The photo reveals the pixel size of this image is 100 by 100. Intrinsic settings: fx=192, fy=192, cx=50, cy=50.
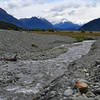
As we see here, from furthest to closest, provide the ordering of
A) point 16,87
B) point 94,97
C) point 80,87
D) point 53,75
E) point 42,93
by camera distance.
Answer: point 53,75 → point 16,87 → point 42,93 → point 80,87 → point 94,97

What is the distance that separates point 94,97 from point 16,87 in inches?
252

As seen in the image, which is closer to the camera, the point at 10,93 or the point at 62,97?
the point at 62,97

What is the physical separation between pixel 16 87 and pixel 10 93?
122 cm

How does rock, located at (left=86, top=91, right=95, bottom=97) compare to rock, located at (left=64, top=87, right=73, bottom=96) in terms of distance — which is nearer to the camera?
rock, located at (left=86, top=91, right=95, bottom=97)

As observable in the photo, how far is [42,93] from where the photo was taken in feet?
39.3

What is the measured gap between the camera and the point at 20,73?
17766 millimetres

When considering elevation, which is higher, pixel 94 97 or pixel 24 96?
pixel 94 97

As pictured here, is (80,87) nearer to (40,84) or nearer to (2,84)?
(40,84)

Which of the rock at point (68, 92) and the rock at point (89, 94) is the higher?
the rock at point (89, 94)

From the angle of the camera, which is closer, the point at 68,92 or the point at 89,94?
the point at 89,94

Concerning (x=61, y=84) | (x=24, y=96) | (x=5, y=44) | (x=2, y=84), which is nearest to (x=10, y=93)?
(x=24, y=96)

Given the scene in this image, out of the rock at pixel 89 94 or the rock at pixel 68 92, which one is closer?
the rock at pixel 89 94

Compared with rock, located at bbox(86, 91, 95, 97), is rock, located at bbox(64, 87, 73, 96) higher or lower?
lower

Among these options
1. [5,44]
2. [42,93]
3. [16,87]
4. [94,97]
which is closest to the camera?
[94,97]
